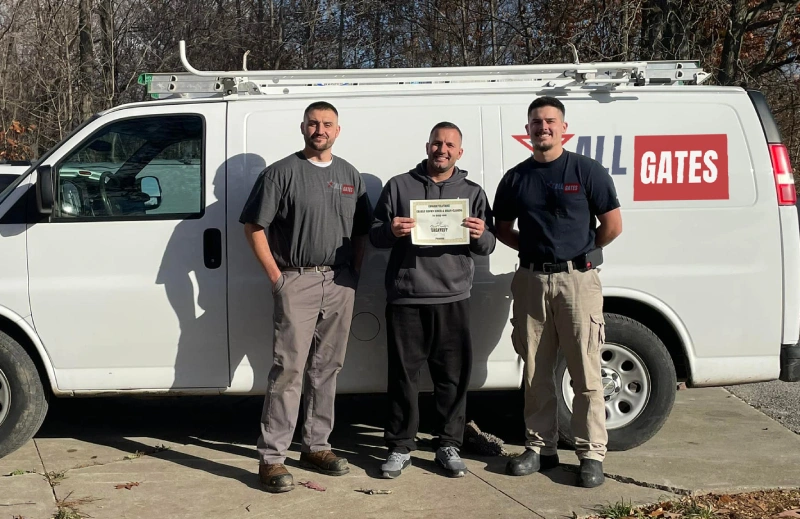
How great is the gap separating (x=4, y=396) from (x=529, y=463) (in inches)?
121

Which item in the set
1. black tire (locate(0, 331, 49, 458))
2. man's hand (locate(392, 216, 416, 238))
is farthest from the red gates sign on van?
black tire (locate(0, 331, 49, 458))

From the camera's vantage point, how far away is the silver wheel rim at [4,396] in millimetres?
5230

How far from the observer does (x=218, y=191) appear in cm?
527

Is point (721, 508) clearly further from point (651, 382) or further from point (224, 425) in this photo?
point (224, 425)

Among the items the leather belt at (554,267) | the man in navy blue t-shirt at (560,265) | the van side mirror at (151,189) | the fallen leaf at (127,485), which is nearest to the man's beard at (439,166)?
the man in navy blue t-shirt at (560,265)

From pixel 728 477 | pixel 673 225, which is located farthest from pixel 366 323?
pixel 728 477

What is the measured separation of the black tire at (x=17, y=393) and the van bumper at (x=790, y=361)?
442cm

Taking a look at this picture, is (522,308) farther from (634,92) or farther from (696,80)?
(696,80)

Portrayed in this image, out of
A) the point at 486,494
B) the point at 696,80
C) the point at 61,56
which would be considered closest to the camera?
the point at 486,494

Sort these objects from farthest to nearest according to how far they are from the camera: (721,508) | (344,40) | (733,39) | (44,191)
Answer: (344,40) → (733,39) → (44,191) → (721,508)

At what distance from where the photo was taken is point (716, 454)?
543cm

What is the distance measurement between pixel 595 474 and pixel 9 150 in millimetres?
12943

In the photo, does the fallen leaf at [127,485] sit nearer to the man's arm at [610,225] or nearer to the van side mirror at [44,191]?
the van side mirror at [44,191]

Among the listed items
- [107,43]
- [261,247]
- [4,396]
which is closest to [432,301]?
[261,247]
